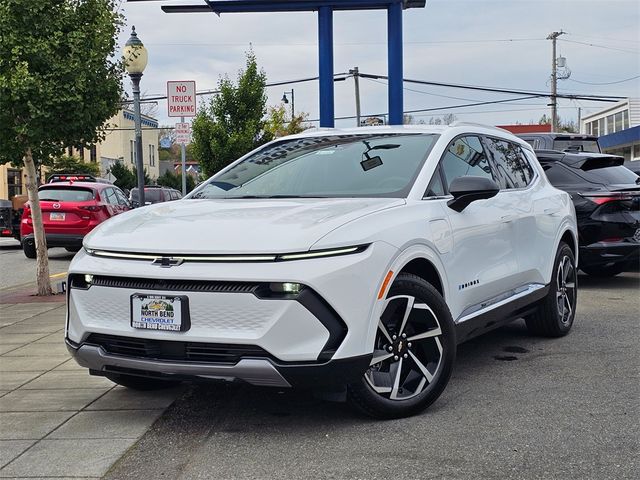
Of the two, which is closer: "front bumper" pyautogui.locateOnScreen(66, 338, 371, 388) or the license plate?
"front bumper" pyautogui.locateOnScreen(66, 338, 371, 388)

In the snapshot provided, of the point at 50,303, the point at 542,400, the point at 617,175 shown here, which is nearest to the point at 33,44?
the point at 50,303

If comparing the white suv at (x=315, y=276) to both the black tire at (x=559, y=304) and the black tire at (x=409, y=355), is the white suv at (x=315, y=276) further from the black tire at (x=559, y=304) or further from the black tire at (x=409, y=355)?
the black tire at (x=559, y=304)

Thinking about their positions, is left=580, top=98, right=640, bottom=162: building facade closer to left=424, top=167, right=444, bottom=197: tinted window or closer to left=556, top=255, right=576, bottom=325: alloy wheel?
left=556, top=255, right=576, bottom=325: alloy wheel

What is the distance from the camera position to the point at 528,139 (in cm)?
1261

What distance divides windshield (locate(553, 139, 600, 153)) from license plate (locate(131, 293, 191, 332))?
33.4 feet

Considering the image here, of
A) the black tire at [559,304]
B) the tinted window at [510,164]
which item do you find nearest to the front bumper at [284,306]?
the tinted window at [510,164]

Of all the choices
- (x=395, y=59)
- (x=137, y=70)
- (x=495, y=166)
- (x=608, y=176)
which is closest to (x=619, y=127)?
(x=395, y=59)

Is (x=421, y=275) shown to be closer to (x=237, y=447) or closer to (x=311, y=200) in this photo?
(x=311, y=200)

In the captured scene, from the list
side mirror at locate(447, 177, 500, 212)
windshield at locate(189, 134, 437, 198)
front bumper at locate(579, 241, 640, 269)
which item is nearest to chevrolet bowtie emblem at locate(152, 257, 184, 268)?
windshield at locate(189, 134, 437, 198)

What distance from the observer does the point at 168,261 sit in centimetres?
385

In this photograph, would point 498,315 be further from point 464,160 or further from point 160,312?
point 160,312

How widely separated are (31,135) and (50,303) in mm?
2135

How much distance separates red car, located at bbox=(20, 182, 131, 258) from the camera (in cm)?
1498

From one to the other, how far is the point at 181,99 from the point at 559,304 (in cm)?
842
